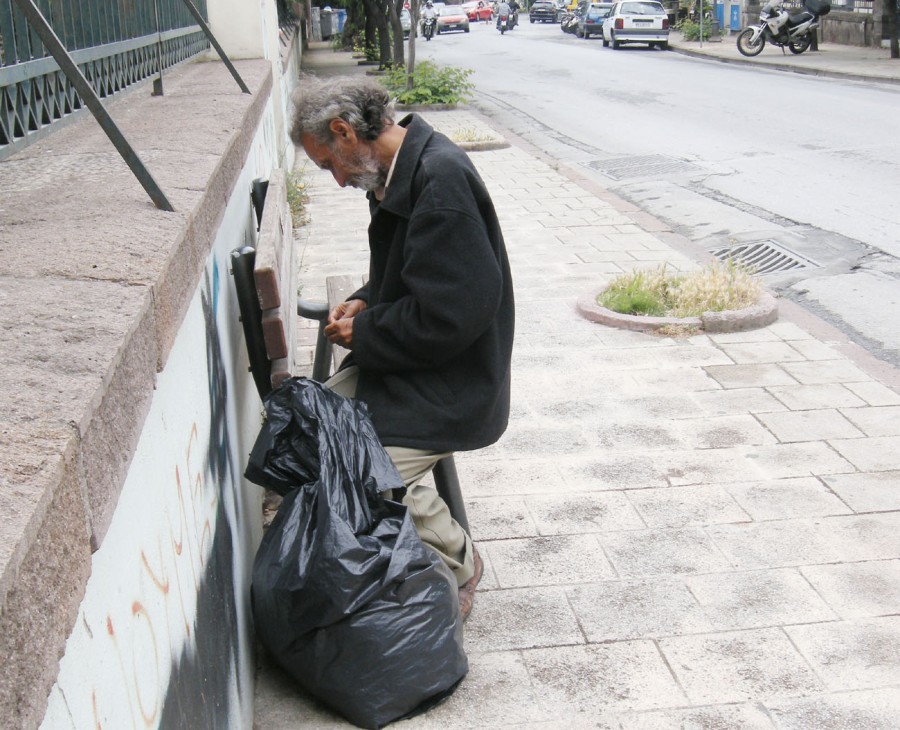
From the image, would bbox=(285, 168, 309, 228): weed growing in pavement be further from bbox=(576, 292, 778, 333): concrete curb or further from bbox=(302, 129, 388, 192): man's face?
bbox=(302, 129, 388, 192): man's face

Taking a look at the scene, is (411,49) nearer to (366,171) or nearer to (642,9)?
(366,171)

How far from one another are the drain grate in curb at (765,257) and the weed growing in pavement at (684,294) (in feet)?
3.58

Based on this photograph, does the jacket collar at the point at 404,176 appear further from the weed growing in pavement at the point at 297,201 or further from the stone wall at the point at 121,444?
the weed growing in pavement at the point at 297,201

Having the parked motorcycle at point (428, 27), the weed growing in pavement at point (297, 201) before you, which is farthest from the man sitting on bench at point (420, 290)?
the parked motorcycle at point (428, 27)

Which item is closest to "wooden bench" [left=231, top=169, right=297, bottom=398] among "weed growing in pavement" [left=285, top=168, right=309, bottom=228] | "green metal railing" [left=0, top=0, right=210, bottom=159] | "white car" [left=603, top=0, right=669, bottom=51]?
"green metal railing" [left=0, top=0, right=210, bottom=159]

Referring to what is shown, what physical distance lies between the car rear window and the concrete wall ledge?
33.8 meters

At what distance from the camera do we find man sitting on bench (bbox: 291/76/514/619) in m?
2.82

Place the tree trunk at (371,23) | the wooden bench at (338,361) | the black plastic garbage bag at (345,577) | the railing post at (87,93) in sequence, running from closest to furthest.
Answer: the railing post at (87,93), the black plastic garbage bag at (345,577), the wooden bench at (338,361), the tree trunk at (371,23)

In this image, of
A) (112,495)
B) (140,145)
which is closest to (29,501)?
(112,495)

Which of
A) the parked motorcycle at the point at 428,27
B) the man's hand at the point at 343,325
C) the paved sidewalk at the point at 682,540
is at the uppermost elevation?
the parked motorcycle at the point at 428,27

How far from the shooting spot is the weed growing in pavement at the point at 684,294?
6.30m

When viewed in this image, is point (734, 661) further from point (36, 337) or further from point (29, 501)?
point (29, 501)

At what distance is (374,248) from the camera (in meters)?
3.19

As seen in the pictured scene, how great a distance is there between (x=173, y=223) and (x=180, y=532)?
0.66 m
